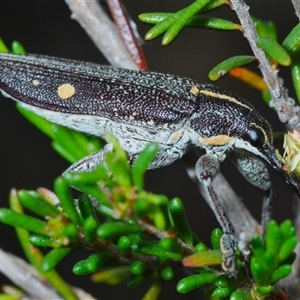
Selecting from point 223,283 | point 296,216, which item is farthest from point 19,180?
point 223,283

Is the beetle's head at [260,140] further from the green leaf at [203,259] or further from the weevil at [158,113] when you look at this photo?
Answer: the green leaf at [203,259]

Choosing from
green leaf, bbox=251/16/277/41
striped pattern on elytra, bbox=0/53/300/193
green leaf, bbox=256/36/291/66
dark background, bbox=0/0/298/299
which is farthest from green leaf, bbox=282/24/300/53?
dark background, bbox=0/0/298/299

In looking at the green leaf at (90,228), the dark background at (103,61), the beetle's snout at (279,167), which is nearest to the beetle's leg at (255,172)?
the beetle's snout at (279,167)

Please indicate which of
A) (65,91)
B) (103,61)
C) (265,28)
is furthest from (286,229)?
(103,61)

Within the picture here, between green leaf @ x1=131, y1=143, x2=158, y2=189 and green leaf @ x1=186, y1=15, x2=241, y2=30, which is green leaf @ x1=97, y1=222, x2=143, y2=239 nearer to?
green leaf @ x1=131, y1=143, x2=158, y2=189

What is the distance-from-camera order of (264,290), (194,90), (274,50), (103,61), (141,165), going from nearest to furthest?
1. (141,165)
2. (264,290)
3. (274,50)
4. (194,90)
5. (103,61)

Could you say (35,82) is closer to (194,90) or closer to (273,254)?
(194,90)

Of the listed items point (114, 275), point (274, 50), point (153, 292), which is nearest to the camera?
point (274, 50)
